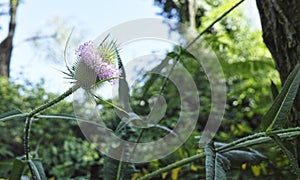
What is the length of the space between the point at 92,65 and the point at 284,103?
0.32 metres

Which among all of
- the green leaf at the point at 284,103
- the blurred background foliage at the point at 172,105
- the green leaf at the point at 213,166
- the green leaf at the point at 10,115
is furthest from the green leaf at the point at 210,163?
the blurred background foliage at the point at 172,105

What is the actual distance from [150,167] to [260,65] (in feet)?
2.15

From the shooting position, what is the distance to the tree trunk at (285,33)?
2.45 ft

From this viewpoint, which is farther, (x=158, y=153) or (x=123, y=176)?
(x=158, y=153)

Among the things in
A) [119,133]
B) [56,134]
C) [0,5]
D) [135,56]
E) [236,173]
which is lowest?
[56,134]

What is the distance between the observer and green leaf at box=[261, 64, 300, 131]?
610mm

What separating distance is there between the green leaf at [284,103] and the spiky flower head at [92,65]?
268mm

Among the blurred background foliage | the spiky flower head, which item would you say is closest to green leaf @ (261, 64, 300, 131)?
the spiky flower head

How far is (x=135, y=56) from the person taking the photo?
0.96m

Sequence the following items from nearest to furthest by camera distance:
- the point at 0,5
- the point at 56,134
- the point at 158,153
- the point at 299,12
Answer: the point at 299,12
the point at 158,153
the point at 56,134
the point at 0,5

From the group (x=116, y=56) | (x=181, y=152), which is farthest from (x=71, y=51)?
(x=181, y=152)

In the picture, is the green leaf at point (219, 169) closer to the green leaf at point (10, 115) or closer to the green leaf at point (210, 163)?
the green leaf at point (210, 163)

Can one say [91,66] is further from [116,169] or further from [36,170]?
[116,169]

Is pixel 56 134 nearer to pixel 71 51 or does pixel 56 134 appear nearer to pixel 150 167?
pixel 150 167
